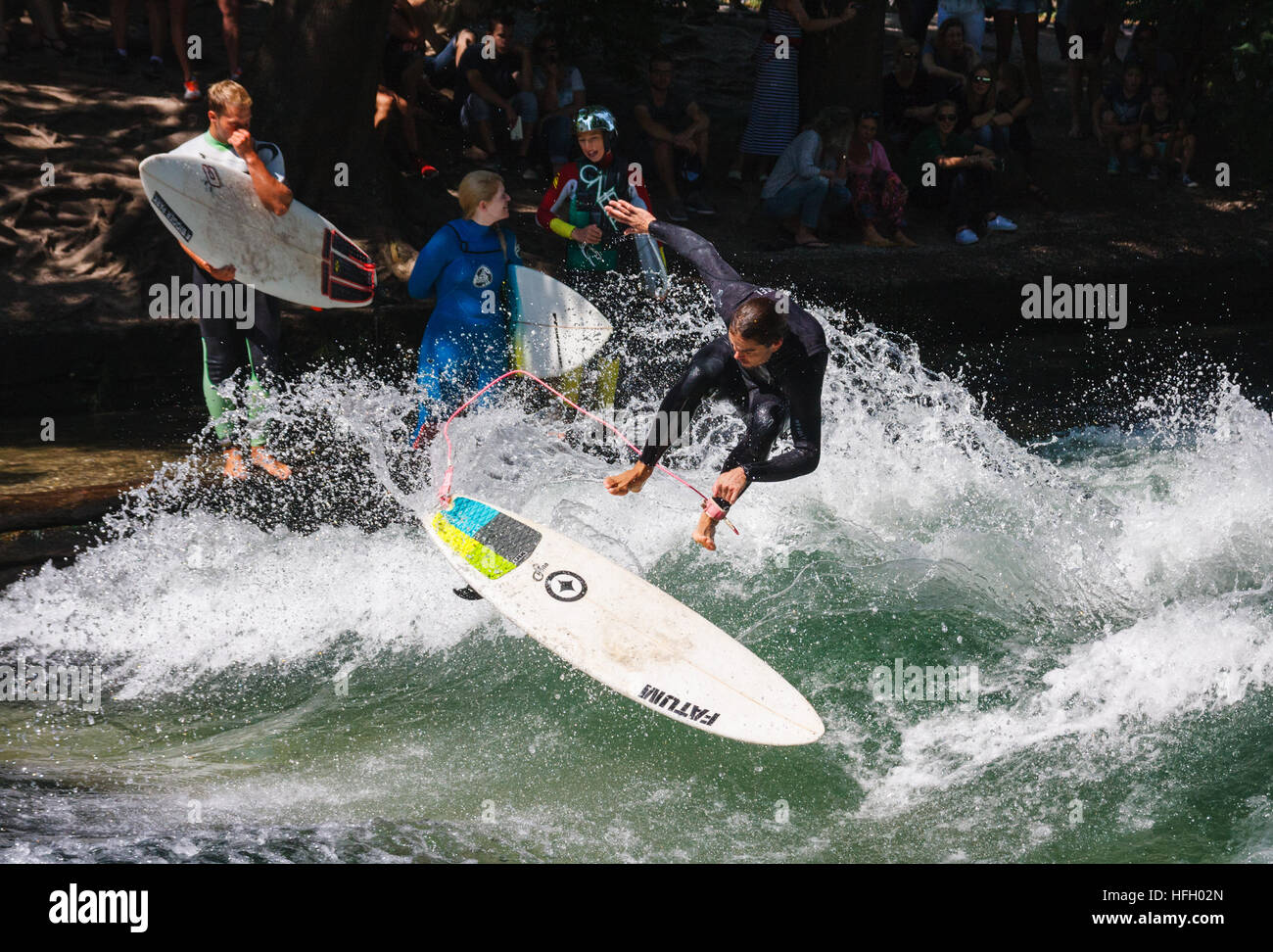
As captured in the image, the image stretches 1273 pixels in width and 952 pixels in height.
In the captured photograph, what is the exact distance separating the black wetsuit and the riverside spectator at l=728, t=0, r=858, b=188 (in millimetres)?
5447

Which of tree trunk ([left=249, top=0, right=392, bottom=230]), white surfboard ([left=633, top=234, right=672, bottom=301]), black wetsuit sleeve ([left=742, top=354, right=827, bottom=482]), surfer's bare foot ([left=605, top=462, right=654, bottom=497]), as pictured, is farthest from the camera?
tree trunk ([left=249, top=0, right=392, bottom=230])

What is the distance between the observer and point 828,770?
530 centimetres

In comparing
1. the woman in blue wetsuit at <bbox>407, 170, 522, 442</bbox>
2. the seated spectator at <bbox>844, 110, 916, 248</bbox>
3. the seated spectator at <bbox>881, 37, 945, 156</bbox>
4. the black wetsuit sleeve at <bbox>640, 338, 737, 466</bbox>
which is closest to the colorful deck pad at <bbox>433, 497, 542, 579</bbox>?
the woman in blue wetsuit at <bbox>407, 170, 522, 442</bbox>

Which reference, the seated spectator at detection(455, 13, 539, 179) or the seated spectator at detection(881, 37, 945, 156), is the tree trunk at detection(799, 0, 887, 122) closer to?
the seated spectator at detection(881, 37, 945, 156)

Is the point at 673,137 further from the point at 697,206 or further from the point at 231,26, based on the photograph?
the point at 231,26

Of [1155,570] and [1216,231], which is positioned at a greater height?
[1216,231]

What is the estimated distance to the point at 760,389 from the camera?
5.66 meters

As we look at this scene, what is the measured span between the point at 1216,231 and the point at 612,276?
5.91m

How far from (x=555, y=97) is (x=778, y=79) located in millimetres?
1744

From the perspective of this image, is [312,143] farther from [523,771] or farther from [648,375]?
[523,771]

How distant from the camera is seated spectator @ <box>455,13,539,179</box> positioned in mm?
10469

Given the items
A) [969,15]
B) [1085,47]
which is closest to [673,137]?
[969,15]

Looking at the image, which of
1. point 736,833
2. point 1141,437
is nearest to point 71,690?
point 736,833

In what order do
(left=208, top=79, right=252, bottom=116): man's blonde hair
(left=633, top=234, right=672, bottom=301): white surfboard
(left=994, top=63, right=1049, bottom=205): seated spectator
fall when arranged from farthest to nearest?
(left=994, top=63, right=1049, bottom=205): seated spectator
(left=633, top=234, right=672, bottom=301): white surfboard
(left=208, top=79, right=252, bottom=116): man's blonde hair
